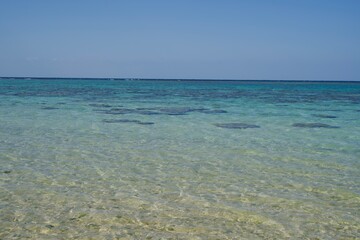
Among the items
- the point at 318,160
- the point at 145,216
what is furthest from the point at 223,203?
the point at 318,160

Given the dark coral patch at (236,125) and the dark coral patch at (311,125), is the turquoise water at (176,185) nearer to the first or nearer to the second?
the dark coral patch at (236,125)

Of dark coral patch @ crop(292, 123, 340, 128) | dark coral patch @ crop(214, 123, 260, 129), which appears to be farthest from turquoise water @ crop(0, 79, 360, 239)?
dark coral patch @ crop(292, 123, 340, 128)

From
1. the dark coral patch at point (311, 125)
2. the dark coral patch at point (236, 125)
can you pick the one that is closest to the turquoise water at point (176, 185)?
the dark coral patch at point (236, 125)

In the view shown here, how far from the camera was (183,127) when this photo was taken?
15312 mm

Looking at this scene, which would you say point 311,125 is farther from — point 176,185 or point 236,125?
point 176,185

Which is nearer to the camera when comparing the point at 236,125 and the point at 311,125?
the point at 236,125

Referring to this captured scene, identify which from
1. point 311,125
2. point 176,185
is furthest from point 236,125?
point 176,185

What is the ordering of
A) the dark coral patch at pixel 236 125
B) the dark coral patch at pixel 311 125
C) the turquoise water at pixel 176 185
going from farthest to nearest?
the dark coral patch at pixel 311 125
the dark coral patch at pixel 236 125
the turquoise water at pixel 176 185

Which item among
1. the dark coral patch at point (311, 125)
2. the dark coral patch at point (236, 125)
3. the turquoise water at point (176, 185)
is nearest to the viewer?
the turquoise water at point (176, 185)

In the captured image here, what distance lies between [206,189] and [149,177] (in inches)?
54.2

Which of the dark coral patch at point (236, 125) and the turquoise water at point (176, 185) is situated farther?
the dark coral patch at point (236, 125)

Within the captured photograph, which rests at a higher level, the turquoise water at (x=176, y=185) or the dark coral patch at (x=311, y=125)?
the dark coral patch at (x=311, y=125)

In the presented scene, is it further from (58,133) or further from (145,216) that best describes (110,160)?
(58,133)

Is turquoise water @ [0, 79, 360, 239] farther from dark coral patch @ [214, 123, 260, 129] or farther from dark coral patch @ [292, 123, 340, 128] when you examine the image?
dark coral patch @ [292, 123, 340, 128]
